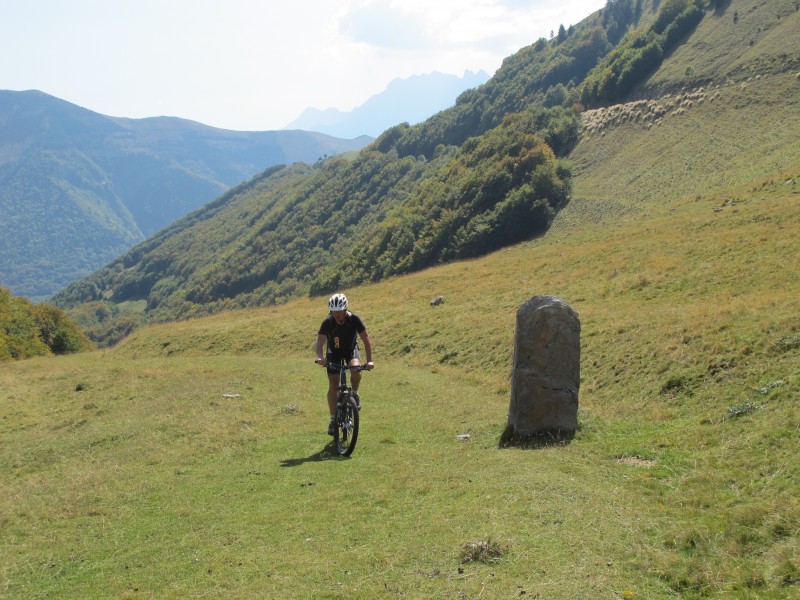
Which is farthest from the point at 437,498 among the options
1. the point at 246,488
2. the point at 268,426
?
the point at 268,426

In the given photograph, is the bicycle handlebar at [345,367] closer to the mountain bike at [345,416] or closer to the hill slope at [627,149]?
the mountain bike at [345,416]

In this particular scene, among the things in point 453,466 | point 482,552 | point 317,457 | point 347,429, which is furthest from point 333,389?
point 482,552

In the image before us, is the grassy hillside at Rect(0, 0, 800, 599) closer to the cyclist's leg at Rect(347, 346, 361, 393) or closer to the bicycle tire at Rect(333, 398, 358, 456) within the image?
the bicycle tire at Rect(333, 398, 358, 456)

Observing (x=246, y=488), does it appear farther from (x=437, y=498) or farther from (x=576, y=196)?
(x=576, y=196)

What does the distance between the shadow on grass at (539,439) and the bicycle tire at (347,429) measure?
3487 millimetres

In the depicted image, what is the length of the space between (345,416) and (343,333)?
1.91m

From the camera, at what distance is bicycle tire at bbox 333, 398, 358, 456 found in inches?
521

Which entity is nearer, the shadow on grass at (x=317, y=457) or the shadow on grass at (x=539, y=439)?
the shadow on grass at (x=539, y=439)

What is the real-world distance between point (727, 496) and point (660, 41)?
146 metres

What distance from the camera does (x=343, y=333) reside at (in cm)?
1338

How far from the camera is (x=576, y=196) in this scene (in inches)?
3588

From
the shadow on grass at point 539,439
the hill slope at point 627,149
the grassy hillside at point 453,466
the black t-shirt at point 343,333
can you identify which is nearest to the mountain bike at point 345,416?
the black t-shirt at point 343,333

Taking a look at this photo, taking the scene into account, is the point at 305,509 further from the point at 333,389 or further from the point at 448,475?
the point at 333,389

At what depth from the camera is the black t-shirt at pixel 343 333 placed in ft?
43.9
